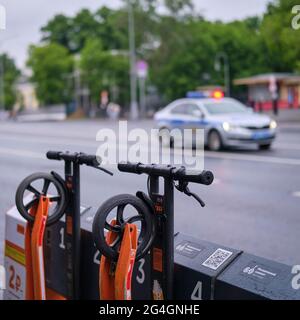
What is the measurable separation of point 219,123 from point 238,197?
6.33 m

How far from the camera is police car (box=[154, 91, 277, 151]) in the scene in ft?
46.0

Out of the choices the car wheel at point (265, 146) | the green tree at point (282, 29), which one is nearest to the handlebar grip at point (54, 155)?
the car wheel at point (265, 146)

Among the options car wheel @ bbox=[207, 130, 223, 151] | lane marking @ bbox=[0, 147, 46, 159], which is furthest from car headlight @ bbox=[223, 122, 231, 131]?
lane marking @ bbox=[0, 147, 46, 159]

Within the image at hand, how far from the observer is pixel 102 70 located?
51.1 meters

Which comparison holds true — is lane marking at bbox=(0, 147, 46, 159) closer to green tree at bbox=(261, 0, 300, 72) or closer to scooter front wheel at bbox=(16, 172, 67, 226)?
scooter front wheel at bbox=(16, 172, 67, 226)

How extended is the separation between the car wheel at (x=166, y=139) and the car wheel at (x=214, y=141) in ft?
3.45

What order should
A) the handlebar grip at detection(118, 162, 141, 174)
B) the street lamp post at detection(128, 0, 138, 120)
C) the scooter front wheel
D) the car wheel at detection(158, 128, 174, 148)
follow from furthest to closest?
the street lamp post at detection(128, 0, 138, 120) → the car wheel at detection(158, 128, 174, 148) → the scooter front wheel → the handlebar grip at detection(118, 162, 141, 174)

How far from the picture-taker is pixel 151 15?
156 feet

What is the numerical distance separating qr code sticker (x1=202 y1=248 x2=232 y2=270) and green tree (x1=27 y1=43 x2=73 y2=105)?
55.6 m

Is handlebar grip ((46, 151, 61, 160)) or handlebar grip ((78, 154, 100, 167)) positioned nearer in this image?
handlebar grip ((78, 154, 100, 167))

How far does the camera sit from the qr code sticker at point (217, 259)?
2585 millimetres

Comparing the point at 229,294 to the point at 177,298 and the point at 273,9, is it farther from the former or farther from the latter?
the point at 273,9

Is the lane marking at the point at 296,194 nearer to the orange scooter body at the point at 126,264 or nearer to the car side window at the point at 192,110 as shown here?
the orange scooter body at the point at 126,264

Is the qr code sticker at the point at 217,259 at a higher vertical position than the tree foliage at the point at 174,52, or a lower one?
lower
